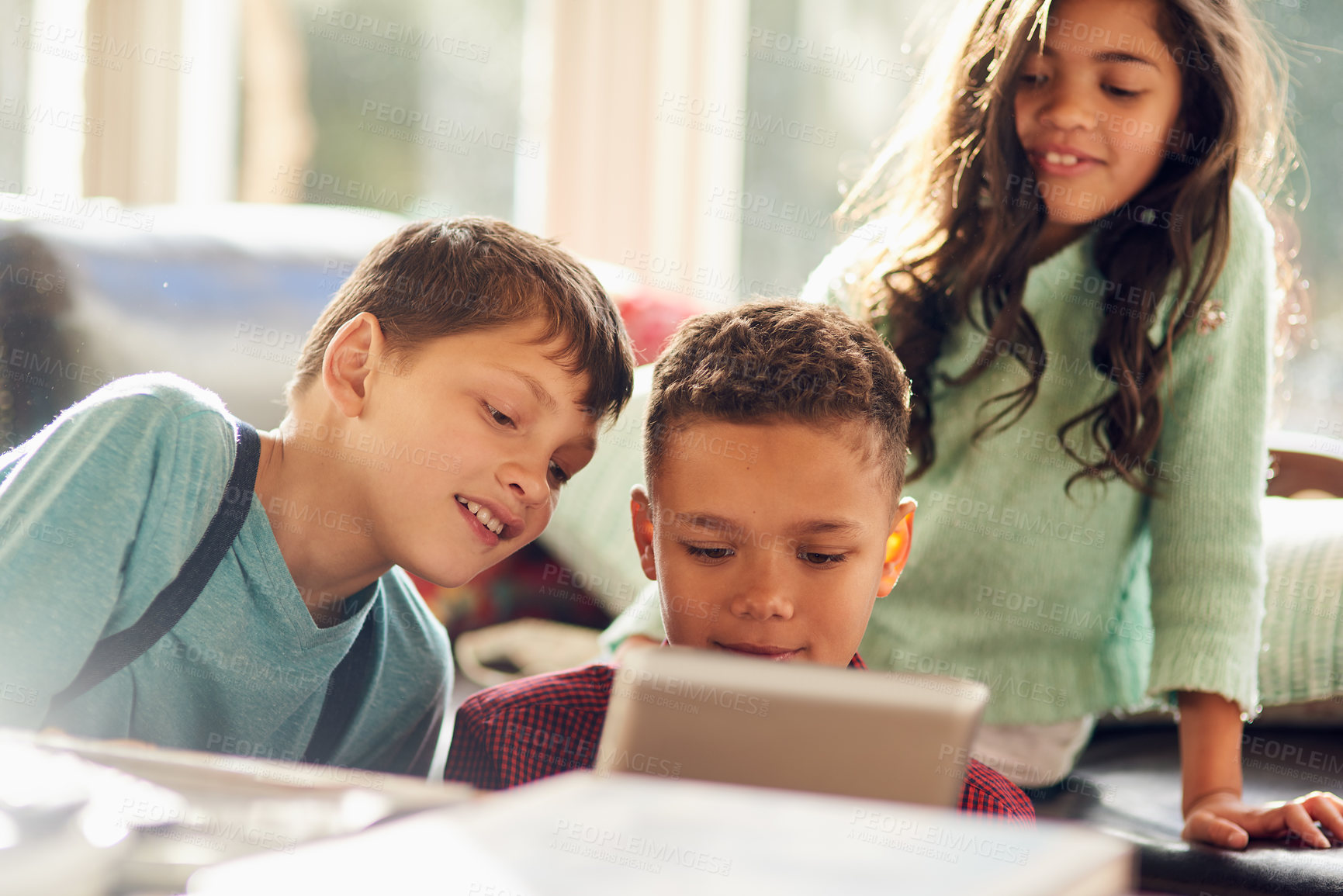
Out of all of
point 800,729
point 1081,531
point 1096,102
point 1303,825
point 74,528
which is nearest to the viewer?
point 800,729

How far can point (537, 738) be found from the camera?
0.63m

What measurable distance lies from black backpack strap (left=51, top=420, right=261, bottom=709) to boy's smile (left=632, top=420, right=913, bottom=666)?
0.79 feet

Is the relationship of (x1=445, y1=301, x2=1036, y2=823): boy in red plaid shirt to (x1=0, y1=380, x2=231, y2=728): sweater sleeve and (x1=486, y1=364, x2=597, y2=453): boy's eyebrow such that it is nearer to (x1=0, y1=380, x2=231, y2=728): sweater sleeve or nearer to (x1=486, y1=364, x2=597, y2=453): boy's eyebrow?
(x1=486, y1=364, x2=597, y2=453): boy's eyebrow

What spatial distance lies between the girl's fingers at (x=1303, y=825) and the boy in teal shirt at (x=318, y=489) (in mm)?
485

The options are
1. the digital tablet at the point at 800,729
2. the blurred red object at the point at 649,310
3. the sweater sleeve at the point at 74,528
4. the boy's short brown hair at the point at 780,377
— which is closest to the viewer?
the digital tablet at the point at 800,729

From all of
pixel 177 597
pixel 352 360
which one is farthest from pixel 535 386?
pixel 177 597

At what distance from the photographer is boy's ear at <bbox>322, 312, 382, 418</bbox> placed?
65cm

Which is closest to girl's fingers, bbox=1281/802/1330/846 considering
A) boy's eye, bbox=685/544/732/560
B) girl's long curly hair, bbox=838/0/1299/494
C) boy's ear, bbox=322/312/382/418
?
girl's long curly hair, bbox=838/0/1299/494

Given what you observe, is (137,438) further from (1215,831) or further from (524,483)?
(1215,831)

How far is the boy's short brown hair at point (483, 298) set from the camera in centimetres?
64

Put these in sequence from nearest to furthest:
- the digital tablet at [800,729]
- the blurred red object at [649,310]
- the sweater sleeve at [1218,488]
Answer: the digital tablet at [800,729], the sweater sleeve at [1218,488], the blurred red object at [649,310]

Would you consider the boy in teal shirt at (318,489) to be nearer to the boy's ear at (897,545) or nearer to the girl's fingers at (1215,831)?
the boy's ear at (897,545)

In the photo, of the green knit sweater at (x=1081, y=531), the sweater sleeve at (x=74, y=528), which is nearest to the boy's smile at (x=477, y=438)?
the sweater sleeve at (x=74, y=528)

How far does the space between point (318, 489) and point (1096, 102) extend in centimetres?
60
